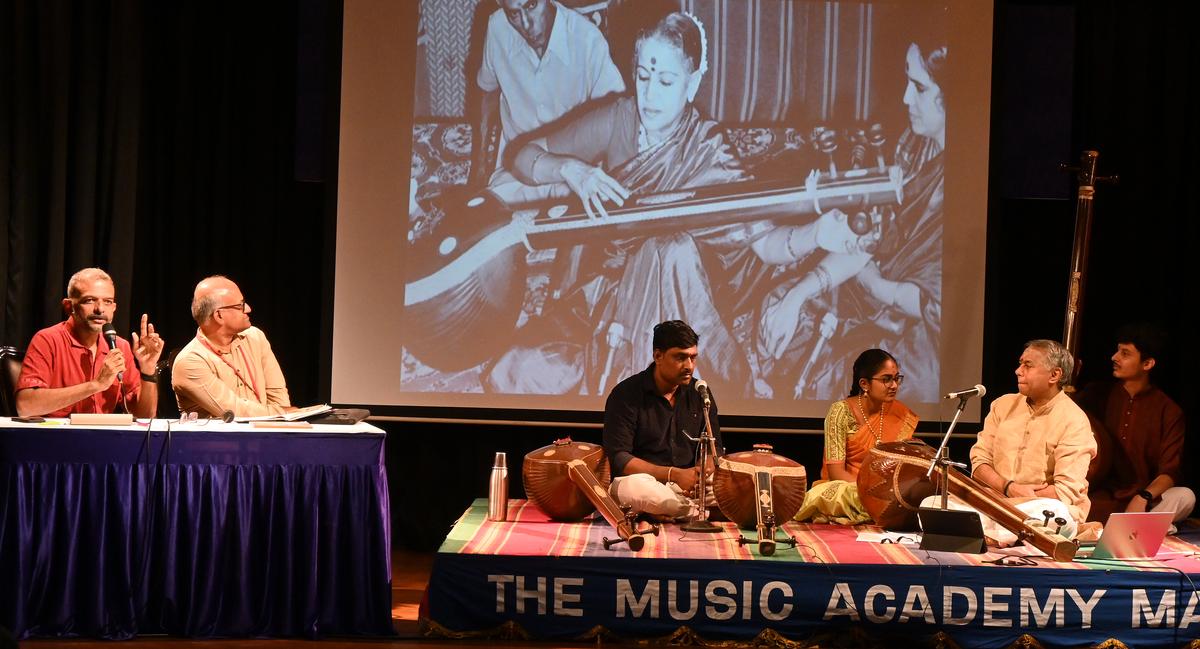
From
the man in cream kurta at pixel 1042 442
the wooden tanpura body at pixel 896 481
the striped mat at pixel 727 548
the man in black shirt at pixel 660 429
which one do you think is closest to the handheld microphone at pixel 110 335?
the striped mat at pixel 727 548

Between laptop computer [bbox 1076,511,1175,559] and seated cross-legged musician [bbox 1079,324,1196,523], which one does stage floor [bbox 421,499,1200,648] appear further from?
seated cross-legged musician [bbox 1079,324,1196,523]

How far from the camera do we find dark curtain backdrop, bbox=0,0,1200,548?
22.7 feet

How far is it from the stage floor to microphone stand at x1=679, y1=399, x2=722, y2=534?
61 centimetres

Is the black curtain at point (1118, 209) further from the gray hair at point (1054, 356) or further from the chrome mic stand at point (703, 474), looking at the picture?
the chrome mic stand at point (703, 474)

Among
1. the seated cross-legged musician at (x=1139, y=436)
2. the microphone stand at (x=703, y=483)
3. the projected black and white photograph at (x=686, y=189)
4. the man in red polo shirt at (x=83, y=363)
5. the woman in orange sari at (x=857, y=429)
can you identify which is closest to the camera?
the man in red polo shirt at (x=83, y=363)

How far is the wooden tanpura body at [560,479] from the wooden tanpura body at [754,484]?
55 cm

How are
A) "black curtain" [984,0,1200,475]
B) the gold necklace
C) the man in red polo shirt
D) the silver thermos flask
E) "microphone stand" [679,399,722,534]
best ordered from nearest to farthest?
the man in red polo shirt
"microphone stand" [679,399,722,534]
the silver thermos flask
the gold necklace
"black curtain" [984,0,1200,475]

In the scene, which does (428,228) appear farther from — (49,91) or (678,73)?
(49,91)

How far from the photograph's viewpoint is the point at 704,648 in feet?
15.0

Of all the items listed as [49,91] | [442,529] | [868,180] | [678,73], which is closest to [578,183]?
[678,73]

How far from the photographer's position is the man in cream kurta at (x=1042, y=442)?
17.5 feet

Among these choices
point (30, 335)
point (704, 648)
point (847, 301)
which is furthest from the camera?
point (847, 301)

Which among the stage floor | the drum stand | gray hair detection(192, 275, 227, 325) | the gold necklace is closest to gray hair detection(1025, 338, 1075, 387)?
the gold necklace

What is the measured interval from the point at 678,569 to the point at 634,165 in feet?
9.48
